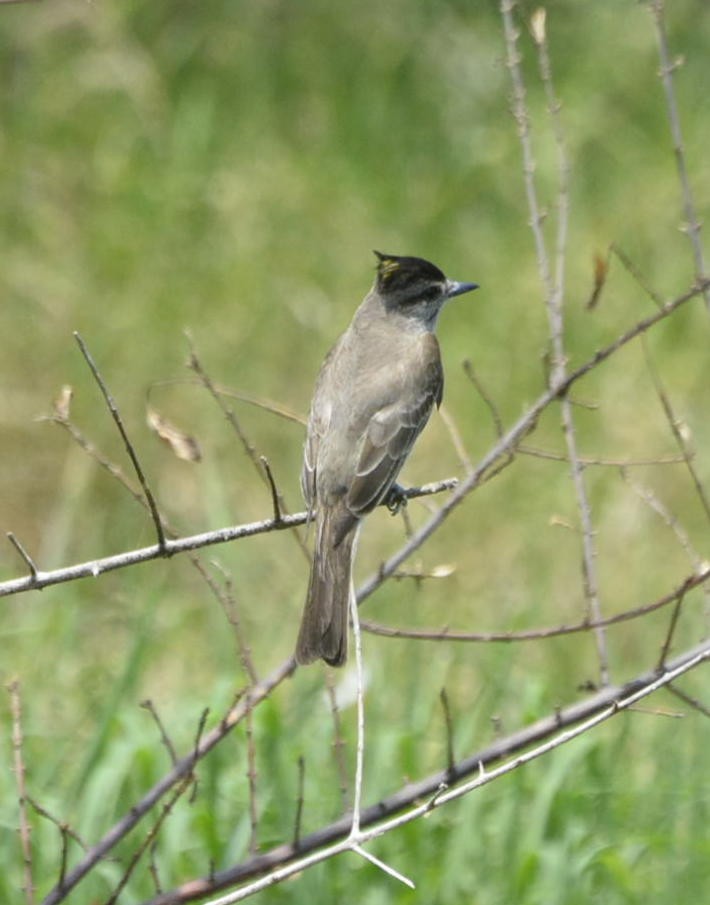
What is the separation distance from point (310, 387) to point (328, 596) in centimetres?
364

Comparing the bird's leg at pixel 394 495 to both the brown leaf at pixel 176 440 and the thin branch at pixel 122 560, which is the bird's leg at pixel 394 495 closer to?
the brown leaf at pixel 176 440

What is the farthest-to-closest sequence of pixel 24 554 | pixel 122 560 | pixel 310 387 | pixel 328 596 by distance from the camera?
pixel 310 387
pixel 328 596
pixel 122 560
pixel 24 554

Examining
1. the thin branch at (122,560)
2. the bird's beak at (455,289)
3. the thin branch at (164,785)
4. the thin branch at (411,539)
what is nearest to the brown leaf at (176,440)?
the thin branch at (411,539)

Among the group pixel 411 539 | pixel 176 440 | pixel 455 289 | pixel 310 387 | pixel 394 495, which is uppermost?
pixel 310 387

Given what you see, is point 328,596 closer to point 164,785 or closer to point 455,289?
point 164,785

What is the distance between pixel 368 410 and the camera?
474 cm

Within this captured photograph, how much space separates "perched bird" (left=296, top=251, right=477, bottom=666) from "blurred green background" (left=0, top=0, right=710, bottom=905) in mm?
273

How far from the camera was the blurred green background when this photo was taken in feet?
15.0

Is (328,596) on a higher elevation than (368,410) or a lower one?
Result: lower

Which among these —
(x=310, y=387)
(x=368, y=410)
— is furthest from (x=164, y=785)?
(x=310, y=387)

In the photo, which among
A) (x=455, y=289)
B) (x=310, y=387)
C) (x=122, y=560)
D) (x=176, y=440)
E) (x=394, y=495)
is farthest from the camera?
(x=310, y=387)

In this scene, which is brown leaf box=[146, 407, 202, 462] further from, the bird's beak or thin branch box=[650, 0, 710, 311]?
the bird's beak

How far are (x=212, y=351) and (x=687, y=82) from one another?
3.08m

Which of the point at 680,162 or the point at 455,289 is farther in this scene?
the point at 455,289
